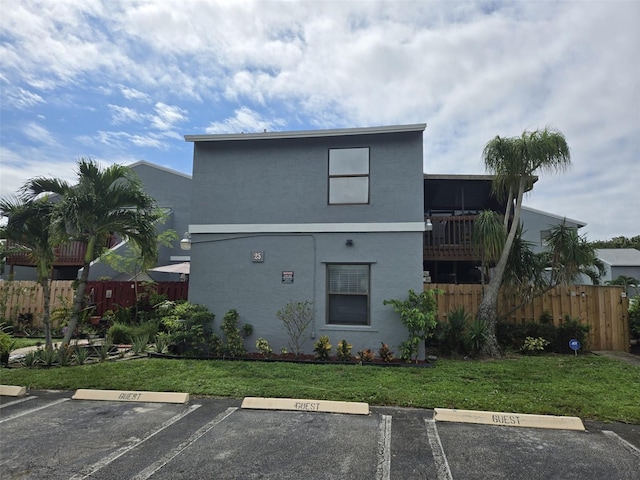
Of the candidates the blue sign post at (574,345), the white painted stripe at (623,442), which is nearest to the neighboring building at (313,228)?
the blue sign post at (574,345)

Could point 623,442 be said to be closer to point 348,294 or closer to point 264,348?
point 348,294

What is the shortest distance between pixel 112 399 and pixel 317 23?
8.09 m

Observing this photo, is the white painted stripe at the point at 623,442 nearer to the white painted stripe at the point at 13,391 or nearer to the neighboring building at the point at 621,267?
the white painted stripe at the point at 13,391

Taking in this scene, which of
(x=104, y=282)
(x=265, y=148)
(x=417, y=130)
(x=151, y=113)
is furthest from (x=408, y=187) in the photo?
(x=104, y=282)

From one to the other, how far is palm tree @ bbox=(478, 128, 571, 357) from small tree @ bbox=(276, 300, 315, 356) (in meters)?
4.13

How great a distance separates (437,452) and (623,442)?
2167mm

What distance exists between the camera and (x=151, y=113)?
10.5m

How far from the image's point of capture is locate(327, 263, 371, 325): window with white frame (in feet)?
28.6

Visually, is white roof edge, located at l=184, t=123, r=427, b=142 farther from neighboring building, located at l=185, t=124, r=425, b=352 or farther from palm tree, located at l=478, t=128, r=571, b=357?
palm tree, located at l=478, t=128, r=571, b=357

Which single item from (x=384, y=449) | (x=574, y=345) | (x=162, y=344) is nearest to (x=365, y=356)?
(x=384, y=449)

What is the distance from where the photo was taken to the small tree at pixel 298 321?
8703 millimetres

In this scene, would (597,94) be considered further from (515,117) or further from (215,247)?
(215,247)

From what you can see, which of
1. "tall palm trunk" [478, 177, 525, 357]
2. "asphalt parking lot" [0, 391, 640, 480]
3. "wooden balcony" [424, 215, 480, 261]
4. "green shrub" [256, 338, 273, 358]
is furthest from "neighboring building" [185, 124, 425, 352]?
"wooden balcony" [424, 215, 480, 261]

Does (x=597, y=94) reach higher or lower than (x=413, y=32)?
lower
